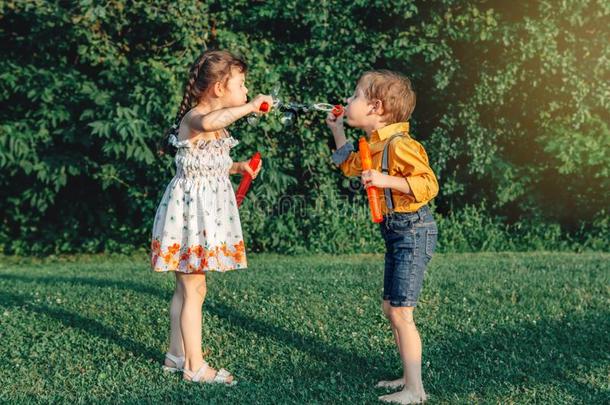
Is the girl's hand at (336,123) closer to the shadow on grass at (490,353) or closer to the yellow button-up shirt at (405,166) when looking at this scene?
the yellow button-up shirt at (405,166)

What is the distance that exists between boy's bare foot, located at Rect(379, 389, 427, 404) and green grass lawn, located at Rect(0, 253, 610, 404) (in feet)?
0.34

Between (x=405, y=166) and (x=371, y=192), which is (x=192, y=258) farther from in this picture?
(x=405, y=166)

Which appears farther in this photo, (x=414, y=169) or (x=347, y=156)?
(x=347, y=156)

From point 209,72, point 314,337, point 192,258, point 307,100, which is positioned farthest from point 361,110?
point 307,100

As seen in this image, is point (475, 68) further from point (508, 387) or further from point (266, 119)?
point (508, 387)

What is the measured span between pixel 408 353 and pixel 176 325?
1.28 metres

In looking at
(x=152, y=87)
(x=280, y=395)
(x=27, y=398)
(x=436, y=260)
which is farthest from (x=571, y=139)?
(x=27, y=398)

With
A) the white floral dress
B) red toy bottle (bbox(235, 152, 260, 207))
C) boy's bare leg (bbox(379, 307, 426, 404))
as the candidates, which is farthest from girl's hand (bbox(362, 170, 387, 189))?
the white floral dress

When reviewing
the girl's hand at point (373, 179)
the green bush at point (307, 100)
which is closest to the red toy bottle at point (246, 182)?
the girl's hand at point (373, 179)

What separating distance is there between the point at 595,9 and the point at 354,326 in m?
5.36

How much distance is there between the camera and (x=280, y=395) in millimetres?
4086

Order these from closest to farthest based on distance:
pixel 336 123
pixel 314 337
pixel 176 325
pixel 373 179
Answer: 1. pixel 373 179
2. pixel 336 123
3. pixel 176 325
4. pixel 314 337

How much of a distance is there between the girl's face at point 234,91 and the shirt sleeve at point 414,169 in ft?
2.93

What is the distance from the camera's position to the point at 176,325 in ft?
14.6
